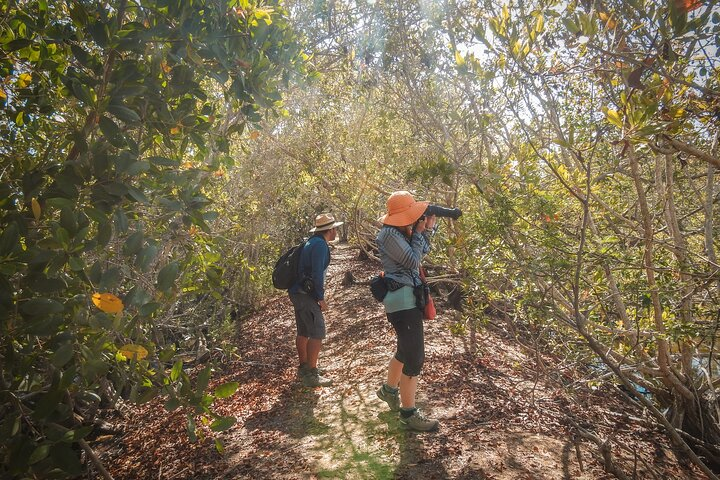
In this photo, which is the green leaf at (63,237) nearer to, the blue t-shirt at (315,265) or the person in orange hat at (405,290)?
the person in orange hat at (405,290)

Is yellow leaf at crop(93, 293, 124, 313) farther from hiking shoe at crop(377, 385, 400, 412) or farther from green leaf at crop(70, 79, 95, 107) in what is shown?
hiking shoe at crop(377, 385, 400, 412)

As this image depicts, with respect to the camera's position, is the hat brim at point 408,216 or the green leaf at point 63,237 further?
the hat brim at point 408,216

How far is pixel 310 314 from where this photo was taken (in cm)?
559

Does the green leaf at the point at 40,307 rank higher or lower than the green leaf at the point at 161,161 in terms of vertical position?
lower

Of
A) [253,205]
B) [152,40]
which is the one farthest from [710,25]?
[253,205]

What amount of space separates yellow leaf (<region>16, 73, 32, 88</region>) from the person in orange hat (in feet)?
9.27

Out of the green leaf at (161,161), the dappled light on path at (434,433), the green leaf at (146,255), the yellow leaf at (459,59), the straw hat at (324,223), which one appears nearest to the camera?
the green leaf at (146,255)

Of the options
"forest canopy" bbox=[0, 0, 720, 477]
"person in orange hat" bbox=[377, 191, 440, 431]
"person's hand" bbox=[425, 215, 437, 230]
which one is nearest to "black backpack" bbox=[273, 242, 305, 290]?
"forest canopy" bbox=[0, 0, 720, 477]

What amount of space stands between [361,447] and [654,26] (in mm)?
3904

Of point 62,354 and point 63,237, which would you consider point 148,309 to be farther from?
point 63,237

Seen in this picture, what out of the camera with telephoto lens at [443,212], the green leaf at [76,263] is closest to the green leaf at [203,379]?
the green leaf at [76,263]

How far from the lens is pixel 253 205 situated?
30.6ft

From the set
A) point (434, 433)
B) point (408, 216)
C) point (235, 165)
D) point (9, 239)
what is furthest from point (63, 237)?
point (434, 433)

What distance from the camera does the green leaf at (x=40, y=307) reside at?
1934 mm
